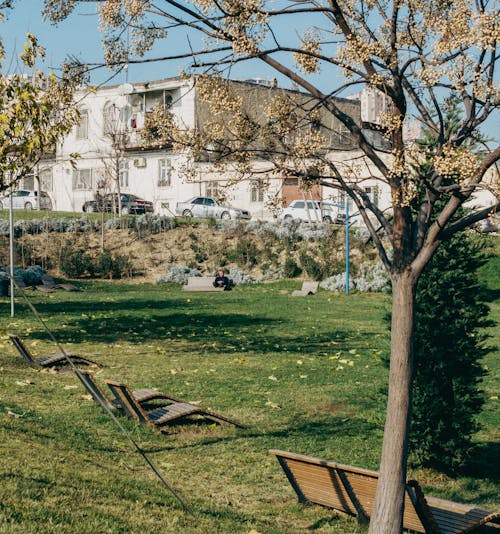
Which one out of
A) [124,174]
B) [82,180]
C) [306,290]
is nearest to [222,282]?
[306,290]

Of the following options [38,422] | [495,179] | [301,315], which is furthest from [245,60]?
[301,315]

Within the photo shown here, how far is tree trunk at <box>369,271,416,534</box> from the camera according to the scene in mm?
5715

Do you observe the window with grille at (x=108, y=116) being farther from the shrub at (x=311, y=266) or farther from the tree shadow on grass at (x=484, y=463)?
the tree shadow on grass at (x=484, y=463)

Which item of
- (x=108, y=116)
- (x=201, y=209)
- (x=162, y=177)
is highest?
(x=108, y=116)

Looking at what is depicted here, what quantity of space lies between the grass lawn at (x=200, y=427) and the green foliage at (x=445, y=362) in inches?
15.7

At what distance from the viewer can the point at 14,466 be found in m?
7.12

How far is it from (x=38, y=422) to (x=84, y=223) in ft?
96.2

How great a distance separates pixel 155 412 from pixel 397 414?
189 inches

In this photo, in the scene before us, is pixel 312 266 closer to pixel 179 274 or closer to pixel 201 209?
pixel 179 274

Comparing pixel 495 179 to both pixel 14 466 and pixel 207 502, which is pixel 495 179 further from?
pixel 14 466

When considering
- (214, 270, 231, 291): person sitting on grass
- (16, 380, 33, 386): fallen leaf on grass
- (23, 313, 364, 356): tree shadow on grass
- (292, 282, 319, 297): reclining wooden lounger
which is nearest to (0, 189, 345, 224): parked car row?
(214, 270, 231, 291): person sitting on grass

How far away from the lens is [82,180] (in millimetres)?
61938

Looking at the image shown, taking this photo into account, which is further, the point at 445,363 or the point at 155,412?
the point at 155,412

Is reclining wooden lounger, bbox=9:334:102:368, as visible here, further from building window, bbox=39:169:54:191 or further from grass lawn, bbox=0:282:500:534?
building window, bbox=39:169:54:191
